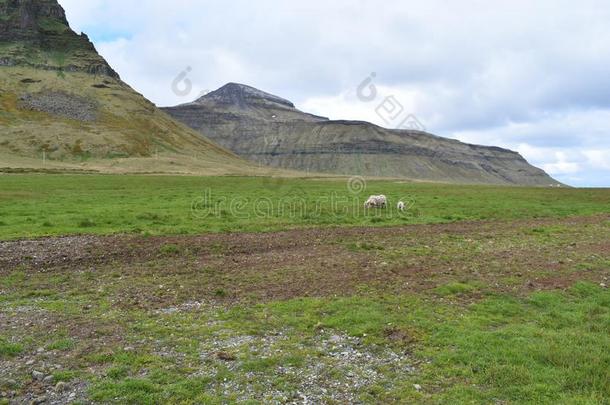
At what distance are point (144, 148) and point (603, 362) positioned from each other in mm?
175324

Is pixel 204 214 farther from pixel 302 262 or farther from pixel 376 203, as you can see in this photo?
pixel 302 262

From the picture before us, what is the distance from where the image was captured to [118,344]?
10.7 m

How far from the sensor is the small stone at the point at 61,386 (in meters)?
8.75

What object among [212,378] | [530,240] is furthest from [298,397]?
[530,240]

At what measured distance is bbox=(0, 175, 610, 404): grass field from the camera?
352 inches

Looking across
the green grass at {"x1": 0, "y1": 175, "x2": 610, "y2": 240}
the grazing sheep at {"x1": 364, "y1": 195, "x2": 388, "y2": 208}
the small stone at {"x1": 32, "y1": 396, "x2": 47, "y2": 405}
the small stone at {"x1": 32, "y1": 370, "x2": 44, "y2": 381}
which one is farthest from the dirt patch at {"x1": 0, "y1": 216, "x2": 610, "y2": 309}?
the grazing sheep at {"x1": 364, "y1": 195, "x2": 388, "y2": 208}

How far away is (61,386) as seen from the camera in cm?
881

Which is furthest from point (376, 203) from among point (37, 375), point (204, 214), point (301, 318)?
point (37, 375)

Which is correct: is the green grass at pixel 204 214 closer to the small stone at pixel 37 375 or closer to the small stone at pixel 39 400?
the small stone at pixel 37 375

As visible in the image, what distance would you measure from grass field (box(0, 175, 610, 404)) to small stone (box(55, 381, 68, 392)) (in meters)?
0.04

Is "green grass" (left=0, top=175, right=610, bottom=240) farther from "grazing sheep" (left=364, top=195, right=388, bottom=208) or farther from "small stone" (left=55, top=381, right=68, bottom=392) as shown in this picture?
"small stone" (left=55, top=381, right=68, bottom=392)

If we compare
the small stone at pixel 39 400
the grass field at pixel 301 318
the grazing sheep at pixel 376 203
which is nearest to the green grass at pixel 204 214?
the grazing sheep at pixel 376 203

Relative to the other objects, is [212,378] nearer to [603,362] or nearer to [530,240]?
[603,362]

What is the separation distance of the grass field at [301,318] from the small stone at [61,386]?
4 cm
